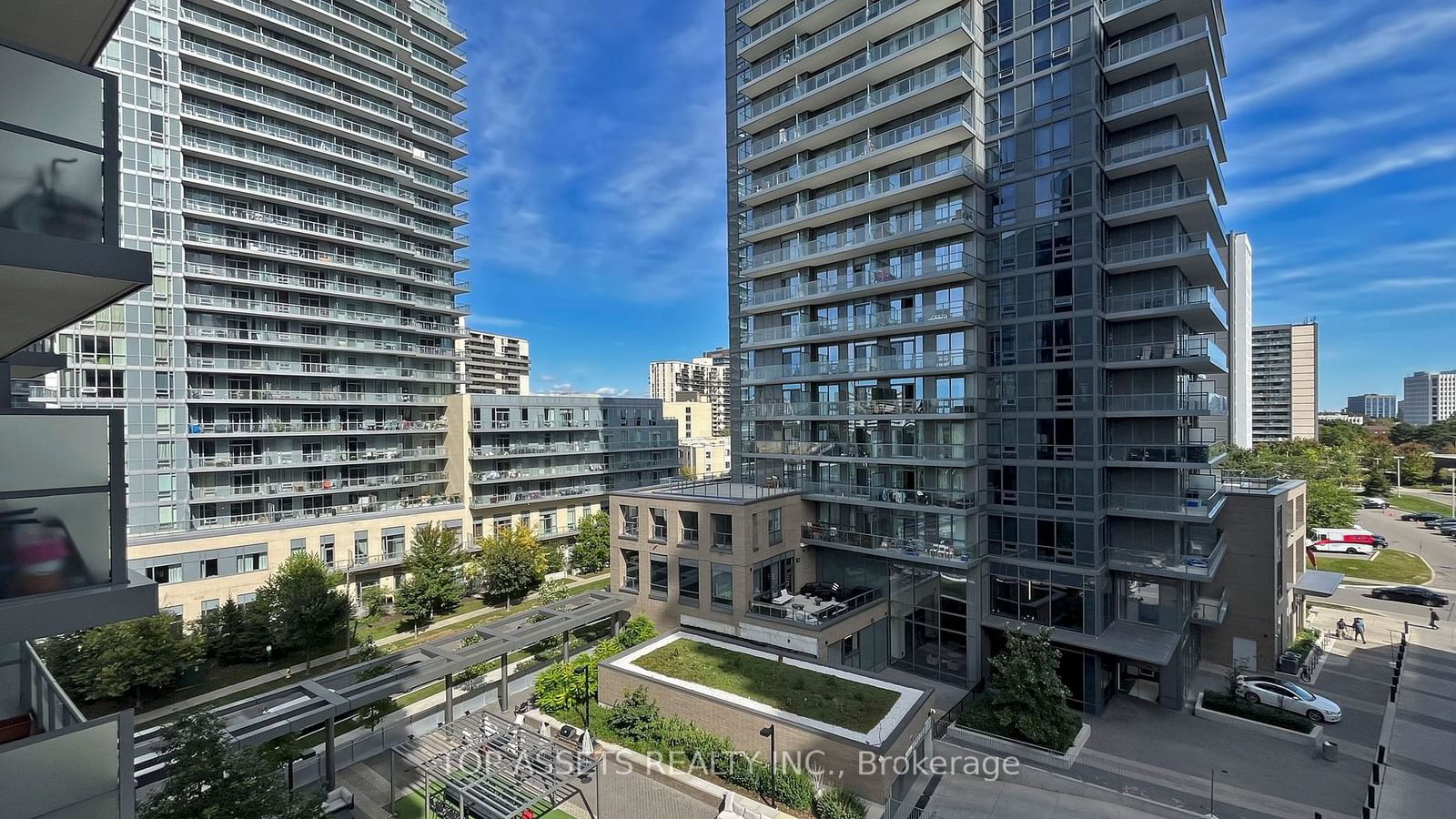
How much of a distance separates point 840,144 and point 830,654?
2469cm

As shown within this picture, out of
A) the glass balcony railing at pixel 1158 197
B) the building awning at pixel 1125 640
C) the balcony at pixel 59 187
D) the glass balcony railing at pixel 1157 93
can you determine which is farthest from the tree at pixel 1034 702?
the balcony at pixel 59 187

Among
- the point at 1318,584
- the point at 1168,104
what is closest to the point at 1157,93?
the point at 1168,104

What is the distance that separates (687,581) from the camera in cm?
2816

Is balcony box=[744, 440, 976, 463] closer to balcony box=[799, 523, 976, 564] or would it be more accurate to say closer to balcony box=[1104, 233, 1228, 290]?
balcony box=[799, 523, 976, 564]

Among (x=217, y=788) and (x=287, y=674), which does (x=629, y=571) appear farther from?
(x=217, y=788)

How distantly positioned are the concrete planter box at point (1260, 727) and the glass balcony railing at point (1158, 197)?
20.0 m

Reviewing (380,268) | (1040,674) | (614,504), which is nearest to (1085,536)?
(1040,674)

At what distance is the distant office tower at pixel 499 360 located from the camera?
12462 cm

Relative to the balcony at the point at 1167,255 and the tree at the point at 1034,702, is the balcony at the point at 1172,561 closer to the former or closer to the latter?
the tree at the point at 1034,702

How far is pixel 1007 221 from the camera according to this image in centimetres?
2686

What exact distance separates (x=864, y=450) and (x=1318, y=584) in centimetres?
2417

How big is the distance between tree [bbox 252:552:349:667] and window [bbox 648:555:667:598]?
15.7 meters

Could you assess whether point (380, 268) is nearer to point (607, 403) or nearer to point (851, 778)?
point (607, 403)

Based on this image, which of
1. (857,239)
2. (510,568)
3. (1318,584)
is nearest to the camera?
(857,239)
